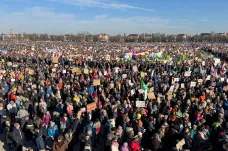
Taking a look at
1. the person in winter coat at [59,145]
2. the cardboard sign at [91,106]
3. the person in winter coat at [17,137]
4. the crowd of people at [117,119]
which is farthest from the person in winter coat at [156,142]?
the person in winter coat at [17,137]

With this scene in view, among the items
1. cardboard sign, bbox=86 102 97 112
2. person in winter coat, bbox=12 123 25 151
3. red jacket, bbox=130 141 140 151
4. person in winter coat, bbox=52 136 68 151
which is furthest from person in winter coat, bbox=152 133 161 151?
person in winter coat, bbox=12 123 25 151

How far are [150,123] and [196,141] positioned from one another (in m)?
1.66

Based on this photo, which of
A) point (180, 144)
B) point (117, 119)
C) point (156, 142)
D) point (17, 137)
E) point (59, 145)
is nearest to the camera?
point (180, 144)

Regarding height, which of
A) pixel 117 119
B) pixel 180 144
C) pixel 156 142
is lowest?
pixel 117 119

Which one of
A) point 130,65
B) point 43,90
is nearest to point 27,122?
point 43,90

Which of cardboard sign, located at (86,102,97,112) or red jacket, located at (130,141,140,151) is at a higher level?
cardboard sign, located at (86,102,97,112)

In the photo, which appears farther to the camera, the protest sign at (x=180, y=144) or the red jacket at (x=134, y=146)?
the red jacket at (x=134, y=146)

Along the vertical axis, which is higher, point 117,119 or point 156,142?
point 156,142

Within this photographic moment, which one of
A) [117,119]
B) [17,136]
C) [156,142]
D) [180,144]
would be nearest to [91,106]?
[117,119]

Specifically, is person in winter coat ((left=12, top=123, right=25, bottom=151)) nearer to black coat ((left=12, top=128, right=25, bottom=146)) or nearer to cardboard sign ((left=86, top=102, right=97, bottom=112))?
black coat ((left=12, top=128, right=25, bottom=146))

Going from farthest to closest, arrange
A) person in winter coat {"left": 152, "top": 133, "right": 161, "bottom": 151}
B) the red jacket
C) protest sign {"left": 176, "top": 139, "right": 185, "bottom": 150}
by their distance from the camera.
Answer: person in winter coat {"left": 152, "top": 133, "right": 161, "bottom": 151} → the red jacket → protest sign {"left": 176, "top": 139, "right": 185, "bottom": 150}

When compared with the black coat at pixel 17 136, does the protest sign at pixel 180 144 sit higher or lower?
higher

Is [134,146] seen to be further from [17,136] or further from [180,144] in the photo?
[17,136]

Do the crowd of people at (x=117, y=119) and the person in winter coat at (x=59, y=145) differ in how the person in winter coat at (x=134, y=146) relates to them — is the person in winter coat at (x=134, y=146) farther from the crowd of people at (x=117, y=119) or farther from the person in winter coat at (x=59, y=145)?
the person in winter coat at (x=59, y=145)
